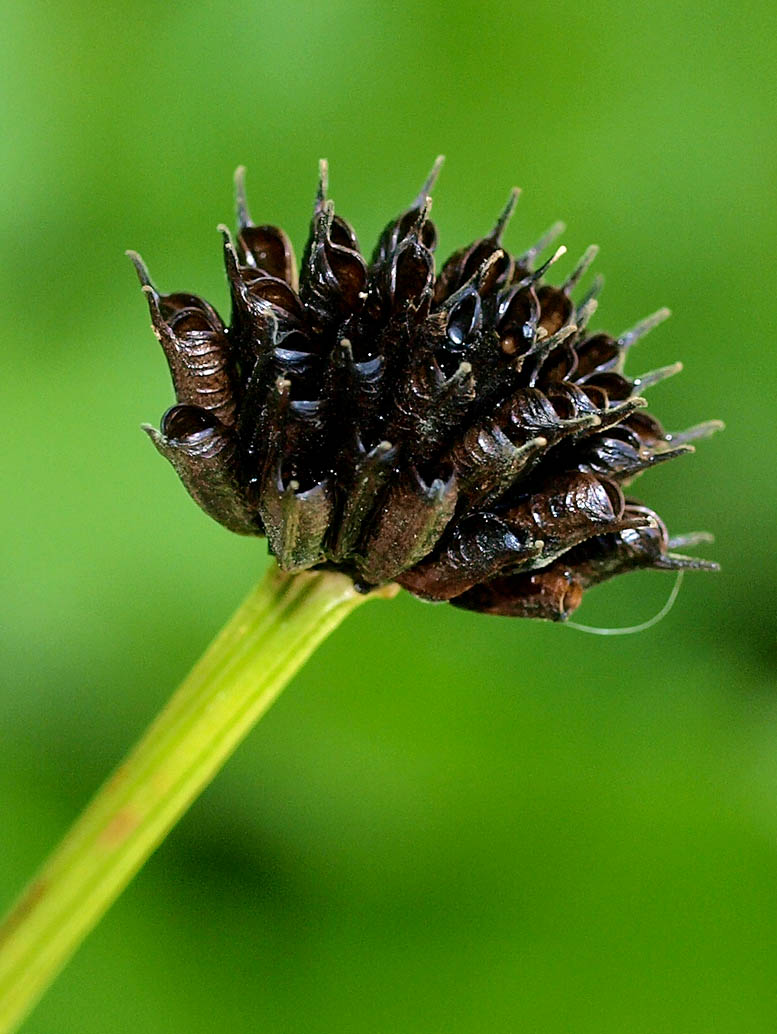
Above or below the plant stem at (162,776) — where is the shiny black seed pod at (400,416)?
above

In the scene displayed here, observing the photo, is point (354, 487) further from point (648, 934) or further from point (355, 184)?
point (355, 184)

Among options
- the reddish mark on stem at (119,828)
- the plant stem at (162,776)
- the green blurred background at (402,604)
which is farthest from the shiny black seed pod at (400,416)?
the green blurred background at (402,604)

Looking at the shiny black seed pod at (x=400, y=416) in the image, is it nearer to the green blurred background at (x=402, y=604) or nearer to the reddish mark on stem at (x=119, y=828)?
the reddish mark on stem at (x=119, y=828)

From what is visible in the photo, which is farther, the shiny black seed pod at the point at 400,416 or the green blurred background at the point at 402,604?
the green blurred background at the point at 402,604

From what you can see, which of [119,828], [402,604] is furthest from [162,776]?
[402,604]

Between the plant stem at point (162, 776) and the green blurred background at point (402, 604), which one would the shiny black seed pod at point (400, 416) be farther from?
the green blurred background at point (402, 604)

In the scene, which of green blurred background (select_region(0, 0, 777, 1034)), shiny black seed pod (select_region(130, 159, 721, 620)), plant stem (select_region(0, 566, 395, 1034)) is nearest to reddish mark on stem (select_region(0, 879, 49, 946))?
plant stem (select_region(0, 566, 395, 1034))

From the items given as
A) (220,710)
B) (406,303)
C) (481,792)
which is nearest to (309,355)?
(406,303)
